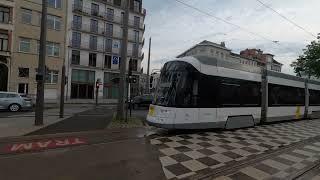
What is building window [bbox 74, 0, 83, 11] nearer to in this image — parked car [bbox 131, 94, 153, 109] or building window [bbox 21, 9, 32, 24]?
building window [bbox 21, 9, 32, 24]

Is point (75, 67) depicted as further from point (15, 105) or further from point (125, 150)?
point (125, 150)

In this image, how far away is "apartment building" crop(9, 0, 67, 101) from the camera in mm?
32125

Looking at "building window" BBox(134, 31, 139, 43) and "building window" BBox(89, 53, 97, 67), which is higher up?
"building window" BBox(134, 31, 139, 43)

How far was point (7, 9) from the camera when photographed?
99.9ft

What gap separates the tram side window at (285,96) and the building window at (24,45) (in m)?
30.2

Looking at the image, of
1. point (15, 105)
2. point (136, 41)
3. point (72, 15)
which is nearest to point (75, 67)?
point (72, 15)

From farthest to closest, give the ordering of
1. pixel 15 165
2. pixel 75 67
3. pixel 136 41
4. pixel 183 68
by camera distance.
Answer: pixel 136 41 → pixel 75 67 → pixel 183 68 → pixel 15 165

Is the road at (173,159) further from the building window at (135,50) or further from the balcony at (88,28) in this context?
the building window at (135,50)

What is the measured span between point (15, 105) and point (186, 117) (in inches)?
602

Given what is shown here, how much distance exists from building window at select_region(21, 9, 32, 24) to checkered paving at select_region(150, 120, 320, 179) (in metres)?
30.6

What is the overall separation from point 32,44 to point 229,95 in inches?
1176

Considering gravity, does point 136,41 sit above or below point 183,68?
above

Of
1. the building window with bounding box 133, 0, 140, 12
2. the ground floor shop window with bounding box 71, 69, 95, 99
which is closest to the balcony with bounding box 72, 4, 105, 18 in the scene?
the building window with bounding box 133, 0, 140, 12

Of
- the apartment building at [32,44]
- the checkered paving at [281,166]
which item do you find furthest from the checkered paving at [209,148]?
the apartment building at [32,44]
